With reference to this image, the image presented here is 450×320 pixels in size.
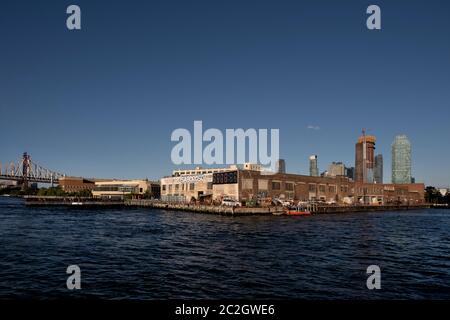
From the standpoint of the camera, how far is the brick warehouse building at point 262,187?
120 meters

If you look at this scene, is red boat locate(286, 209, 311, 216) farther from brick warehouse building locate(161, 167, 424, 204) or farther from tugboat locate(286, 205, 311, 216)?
brick warehouse building locate(161, 167, 424, 204)

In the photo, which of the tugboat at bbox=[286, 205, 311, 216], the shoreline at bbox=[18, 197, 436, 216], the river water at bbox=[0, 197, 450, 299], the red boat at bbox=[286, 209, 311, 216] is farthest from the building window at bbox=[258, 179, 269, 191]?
the river water at bbox=[0, 197, 450, 299]

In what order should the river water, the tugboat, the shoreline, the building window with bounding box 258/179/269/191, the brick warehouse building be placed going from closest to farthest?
the river water < the shoreline < the tugboat < the brick warehouse building < the building window with bounding box 258/179/269/191

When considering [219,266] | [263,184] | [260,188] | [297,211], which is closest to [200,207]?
[260,188]

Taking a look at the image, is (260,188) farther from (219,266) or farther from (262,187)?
(219,266)

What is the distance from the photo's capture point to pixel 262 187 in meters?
124

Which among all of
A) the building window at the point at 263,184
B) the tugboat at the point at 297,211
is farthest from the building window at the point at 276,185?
the tugboat at the point at 297,211

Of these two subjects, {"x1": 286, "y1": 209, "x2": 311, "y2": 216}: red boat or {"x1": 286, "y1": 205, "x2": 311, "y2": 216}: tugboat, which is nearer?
{"x1": 286, "y1": 209, "x2": 311, "y2": 216}: red boat

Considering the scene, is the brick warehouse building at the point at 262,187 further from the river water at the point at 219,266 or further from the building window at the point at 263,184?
the river water at the point at 219,266

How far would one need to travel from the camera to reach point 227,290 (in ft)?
78.6

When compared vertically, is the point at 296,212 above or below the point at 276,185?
below

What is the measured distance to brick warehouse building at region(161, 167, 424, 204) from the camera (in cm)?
11975

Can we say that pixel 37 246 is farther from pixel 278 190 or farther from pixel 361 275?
pixel 278 190
